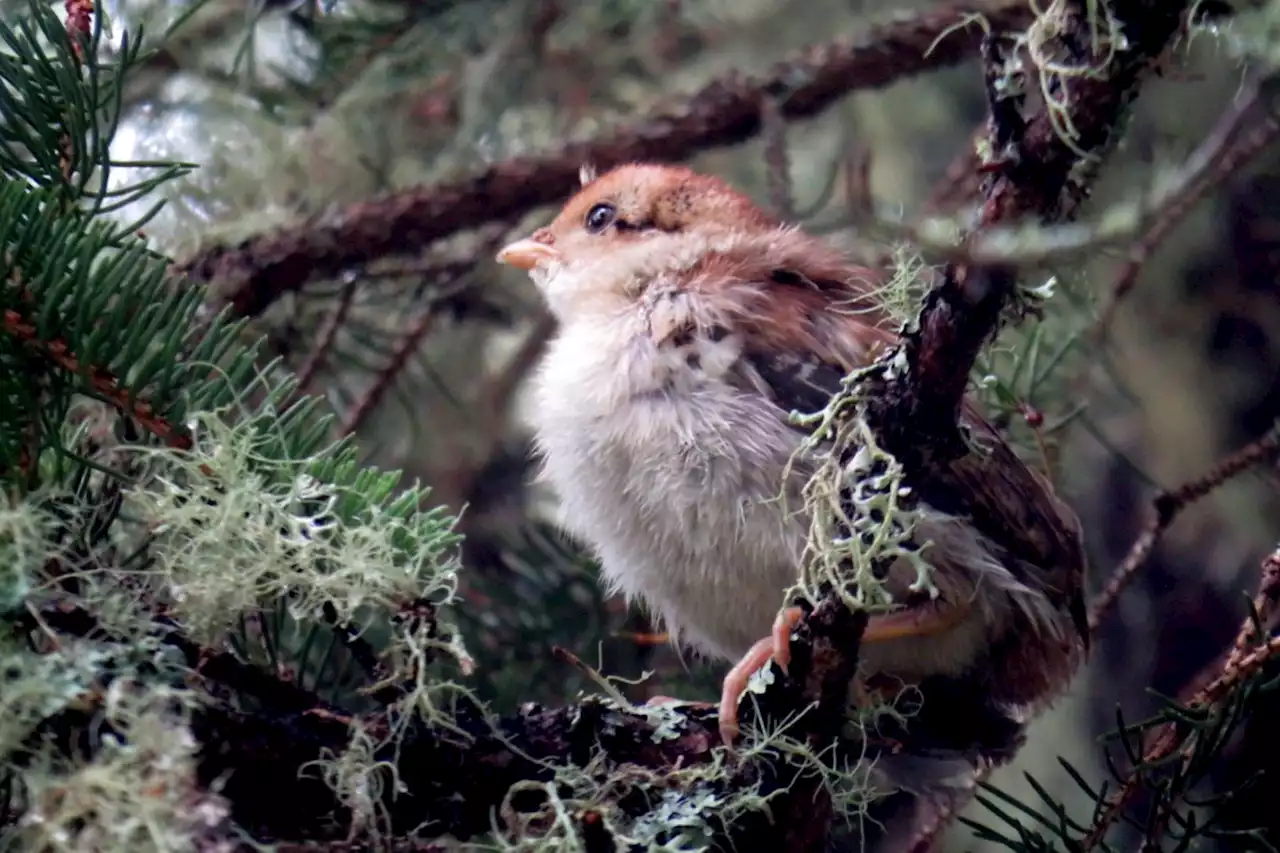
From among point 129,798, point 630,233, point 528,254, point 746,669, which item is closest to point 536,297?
point 528,254

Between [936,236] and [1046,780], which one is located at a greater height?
[936,236]

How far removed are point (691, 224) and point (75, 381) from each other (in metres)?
1.16

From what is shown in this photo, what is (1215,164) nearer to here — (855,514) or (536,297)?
(855,514)

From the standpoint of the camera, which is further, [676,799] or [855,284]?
[855,284]

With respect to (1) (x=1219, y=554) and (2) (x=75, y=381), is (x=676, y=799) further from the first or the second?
(1) (x=1219, y=554)

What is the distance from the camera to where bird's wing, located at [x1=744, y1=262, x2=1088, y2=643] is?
5.73 ft

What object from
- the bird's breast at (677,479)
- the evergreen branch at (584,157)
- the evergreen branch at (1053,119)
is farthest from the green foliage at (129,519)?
the evergreen branch at (584,157)

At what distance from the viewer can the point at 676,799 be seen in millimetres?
1388

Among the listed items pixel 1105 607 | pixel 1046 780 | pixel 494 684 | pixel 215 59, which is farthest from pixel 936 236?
pixel 1046 780

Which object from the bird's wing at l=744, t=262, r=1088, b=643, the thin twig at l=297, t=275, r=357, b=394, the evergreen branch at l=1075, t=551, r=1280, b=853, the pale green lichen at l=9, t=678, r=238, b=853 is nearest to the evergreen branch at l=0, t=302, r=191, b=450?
the pale green lichen at l=9, t=678, r=238, b=853

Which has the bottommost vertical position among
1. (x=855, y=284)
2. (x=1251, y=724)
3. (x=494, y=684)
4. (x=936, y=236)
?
(x=494, y=684)

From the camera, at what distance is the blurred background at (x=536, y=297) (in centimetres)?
234

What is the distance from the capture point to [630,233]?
2.24 meters

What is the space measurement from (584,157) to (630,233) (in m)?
0.38
